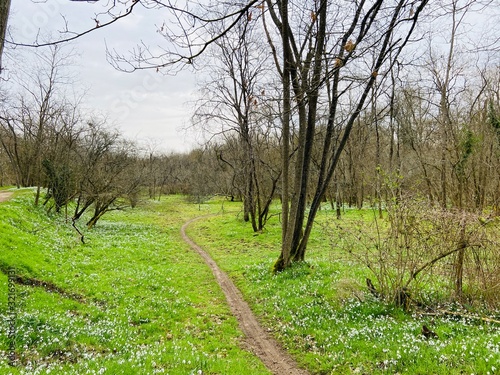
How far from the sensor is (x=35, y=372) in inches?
189

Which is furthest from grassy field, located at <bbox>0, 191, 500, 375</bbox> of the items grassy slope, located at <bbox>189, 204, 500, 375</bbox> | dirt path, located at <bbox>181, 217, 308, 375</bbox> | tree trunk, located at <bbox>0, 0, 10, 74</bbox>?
tree trunk, located at <bbox>0, 0, 10, 74</bbox>

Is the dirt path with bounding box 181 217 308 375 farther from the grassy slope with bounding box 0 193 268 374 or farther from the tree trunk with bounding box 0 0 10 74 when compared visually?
the tree trunk with bounding box 0 0 10 74

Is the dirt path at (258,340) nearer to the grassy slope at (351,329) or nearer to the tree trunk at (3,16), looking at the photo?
the grassy slope at (351,329)

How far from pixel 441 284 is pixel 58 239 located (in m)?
18.0

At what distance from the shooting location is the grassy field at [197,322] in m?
5.43

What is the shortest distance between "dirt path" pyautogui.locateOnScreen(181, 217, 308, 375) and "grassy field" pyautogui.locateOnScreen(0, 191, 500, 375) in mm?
216

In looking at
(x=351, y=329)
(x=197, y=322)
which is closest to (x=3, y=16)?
(x=197, y=322)

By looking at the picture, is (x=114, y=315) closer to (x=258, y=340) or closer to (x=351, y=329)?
(x=258, y=340)

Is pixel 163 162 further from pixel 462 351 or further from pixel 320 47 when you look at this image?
pixel 462 351

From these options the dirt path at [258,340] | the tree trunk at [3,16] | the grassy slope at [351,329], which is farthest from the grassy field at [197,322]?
the tree trunk at [3,16]

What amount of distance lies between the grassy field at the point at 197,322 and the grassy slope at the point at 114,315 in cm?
4

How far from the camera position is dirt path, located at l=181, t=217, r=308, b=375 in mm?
6127

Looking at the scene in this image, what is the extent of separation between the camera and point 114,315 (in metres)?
8.62

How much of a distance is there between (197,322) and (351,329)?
4.03 m
